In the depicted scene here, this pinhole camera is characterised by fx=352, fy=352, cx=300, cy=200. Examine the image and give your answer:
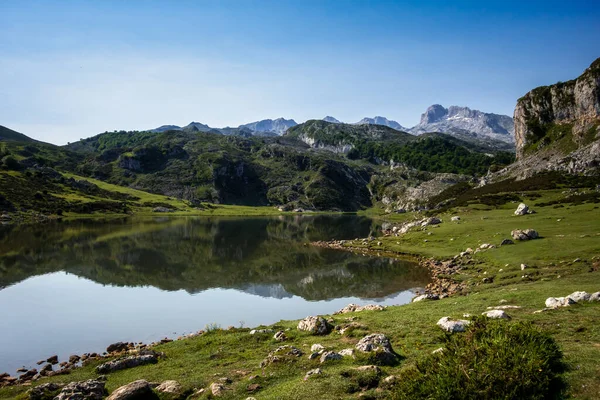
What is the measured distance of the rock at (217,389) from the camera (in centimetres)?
1656

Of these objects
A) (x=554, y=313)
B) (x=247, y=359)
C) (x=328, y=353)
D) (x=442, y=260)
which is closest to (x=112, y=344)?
(x=247, y=359)

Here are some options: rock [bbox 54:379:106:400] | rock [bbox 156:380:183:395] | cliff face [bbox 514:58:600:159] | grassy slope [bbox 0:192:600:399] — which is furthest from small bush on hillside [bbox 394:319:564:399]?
cliff face [bbox 514:58:600:159]

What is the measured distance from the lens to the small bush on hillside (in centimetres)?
1085

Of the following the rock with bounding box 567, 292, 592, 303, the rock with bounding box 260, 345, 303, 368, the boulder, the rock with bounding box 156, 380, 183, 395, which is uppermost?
the rock with bounding box 567, 292, 592, 303

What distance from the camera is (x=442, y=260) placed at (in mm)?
63781

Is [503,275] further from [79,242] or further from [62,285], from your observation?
[79,242]

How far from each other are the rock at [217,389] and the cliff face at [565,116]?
180056 millimetres

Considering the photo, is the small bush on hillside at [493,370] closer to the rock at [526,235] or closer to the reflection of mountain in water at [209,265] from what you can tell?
the reflection of mountain in water at [209,265]

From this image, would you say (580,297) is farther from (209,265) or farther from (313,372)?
(209,265)

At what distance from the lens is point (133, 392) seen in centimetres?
1636

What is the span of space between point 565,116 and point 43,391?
222 metres

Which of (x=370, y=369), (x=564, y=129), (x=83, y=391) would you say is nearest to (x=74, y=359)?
(x=83, y=391)

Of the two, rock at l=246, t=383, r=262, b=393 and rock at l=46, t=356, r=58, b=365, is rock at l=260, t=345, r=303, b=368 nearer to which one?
rock at l=246, t=383, r=262, b=393

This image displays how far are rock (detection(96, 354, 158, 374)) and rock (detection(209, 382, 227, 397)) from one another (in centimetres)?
885
